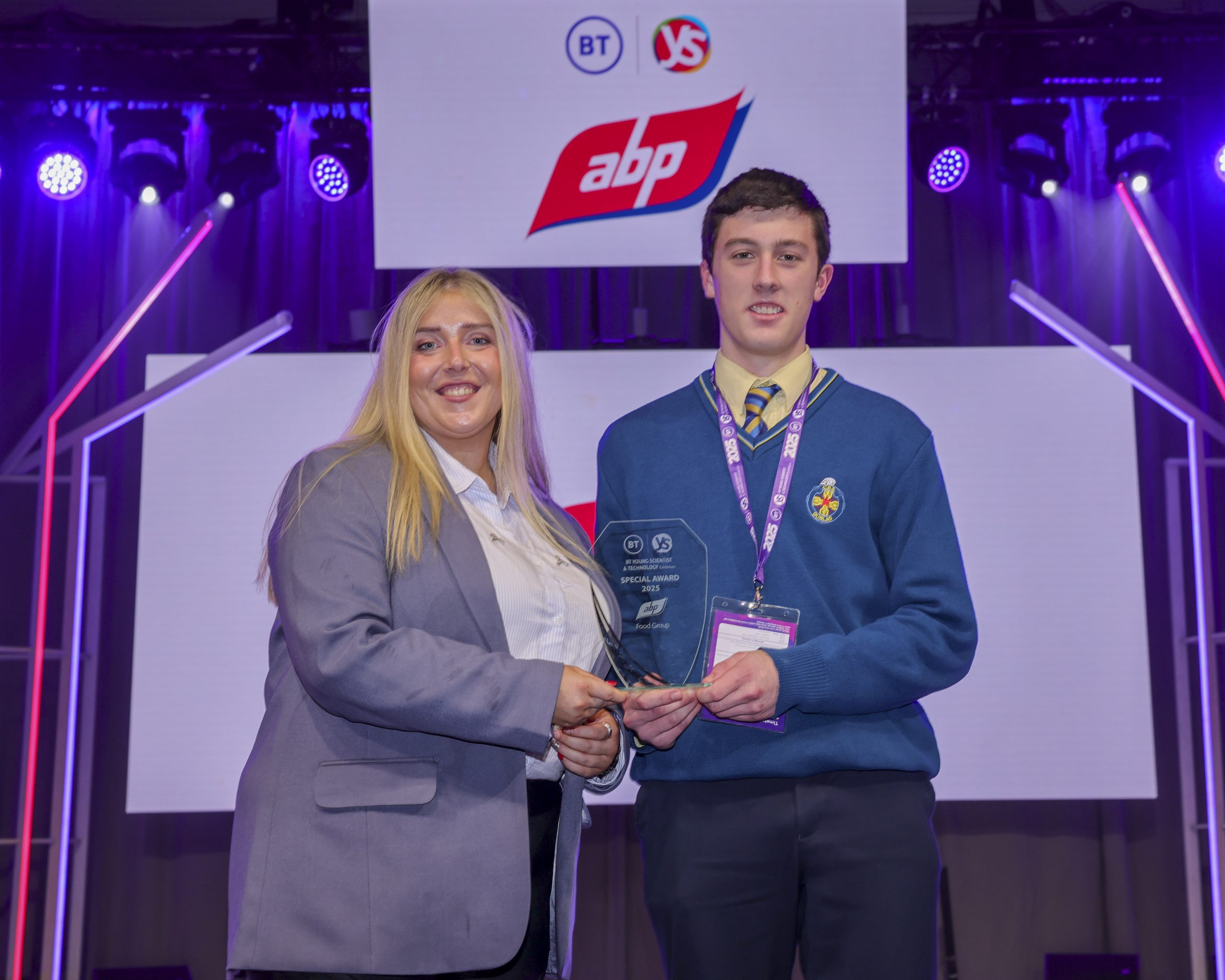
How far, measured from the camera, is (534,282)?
170 inches

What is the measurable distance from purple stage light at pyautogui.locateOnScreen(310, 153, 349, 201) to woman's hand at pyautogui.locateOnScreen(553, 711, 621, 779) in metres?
3.03

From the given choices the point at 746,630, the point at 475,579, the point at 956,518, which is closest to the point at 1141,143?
the point at 956,518

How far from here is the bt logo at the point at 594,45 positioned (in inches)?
146

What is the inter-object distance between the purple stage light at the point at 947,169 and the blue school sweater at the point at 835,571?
252cm

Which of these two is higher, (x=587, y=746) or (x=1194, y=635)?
(x=1194, y=635)

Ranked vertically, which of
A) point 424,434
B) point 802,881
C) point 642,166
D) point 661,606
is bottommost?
point 802,881

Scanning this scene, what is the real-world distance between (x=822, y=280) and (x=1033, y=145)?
2.53 metres

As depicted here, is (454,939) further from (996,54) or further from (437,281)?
(996,54)

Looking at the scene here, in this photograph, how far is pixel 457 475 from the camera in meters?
1.88

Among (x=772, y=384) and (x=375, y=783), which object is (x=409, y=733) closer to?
(x=375, y=783)

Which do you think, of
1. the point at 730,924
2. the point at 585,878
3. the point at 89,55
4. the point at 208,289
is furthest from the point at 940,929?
the point at 89,55

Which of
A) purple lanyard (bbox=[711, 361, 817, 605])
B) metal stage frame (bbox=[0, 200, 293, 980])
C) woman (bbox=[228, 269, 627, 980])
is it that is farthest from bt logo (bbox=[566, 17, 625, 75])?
woman (bbox=[228, 269, 627, 980])

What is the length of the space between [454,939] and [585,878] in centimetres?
269

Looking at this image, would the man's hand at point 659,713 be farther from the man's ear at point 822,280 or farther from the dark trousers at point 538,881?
the man's ear at point 822,280
